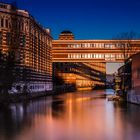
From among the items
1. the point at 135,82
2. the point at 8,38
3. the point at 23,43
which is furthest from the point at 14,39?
the point at 135,82

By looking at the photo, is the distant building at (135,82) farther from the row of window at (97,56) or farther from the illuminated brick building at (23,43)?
the row of window at (97,56)

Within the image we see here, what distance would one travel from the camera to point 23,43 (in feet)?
243

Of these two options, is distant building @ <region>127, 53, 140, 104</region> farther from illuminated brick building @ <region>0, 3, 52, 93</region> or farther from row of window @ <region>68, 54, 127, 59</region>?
row of window @ <region>68, 54, 127, 59</region>

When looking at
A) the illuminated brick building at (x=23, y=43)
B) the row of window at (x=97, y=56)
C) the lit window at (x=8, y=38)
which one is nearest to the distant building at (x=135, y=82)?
the illuminated brick building at (x=23, y=43)

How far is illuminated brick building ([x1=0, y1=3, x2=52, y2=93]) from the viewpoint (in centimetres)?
6919

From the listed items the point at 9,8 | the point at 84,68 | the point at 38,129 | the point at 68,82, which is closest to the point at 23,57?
the point at 9,8

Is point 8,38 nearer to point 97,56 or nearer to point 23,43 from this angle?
point 23,43

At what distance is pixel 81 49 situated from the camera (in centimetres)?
10962

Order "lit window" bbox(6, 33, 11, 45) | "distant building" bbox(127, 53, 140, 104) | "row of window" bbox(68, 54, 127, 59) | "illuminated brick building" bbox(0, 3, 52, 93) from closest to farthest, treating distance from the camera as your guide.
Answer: "distant building" bbox(127, 53, 140, 104), "illuminated brick building" bbox(0, 3, 52, 93), "lit window" bbox(6, 33, 11, 45), "row of window" bbox(68, 54, 127, 59)

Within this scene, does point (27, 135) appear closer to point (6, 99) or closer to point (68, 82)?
point (6, 99)

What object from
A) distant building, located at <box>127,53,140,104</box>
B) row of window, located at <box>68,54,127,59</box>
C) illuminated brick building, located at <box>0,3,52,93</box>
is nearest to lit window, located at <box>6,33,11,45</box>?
illuminated brick building, located at <box>0,3,52,93</box>

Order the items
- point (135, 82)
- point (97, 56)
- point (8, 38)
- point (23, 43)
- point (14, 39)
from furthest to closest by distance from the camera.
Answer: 1. point (97, 56)
2. point (23, 43)
3. point (14, 39)
4. point (8, 38)
5. point (135, 82)

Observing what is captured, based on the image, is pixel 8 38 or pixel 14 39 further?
pixel 14 39

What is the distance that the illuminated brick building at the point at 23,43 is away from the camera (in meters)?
69.2
